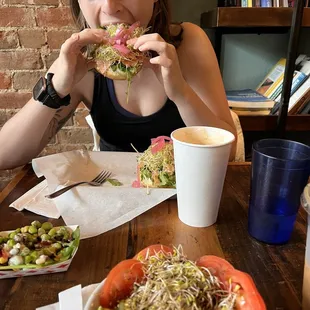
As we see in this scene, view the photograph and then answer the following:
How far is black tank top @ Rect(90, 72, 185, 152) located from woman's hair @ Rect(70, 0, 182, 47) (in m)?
0.23

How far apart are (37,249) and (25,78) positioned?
4.38ft

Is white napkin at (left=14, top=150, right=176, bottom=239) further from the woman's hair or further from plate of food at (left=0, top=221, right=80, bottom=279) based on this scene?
the woman's hair

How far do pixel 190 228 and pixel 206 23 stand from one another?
143cm

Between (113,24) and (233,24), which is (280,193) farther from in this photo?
(233,24)

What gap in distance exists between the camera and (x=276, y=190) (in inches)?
25.3

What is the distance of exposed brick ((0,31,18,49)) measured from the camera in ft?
5.45

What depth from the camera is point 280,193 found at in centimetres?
64

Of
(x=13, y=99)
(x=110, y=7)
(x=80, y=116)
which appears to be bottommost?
(x=80, y=116)

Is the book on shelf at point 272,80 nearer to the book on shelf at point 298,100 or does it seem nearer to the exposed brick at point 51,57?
the book on shelf at point 298,100

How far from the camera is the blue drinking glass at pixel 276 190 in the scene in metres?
0.62

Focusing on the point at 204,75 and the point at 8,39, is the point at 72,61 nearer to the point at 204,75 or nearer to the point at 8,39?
the point at 204,75

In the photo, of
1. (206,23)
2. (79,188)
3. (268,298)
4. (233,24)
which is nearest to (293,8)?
(233,24)

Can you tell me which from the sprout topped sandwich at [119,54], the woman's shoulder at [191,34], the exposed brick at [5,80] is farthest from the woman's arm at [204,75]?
the exposed brick at [5,80]

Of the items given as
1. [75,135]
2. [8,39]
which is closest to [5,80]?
[8,39]
